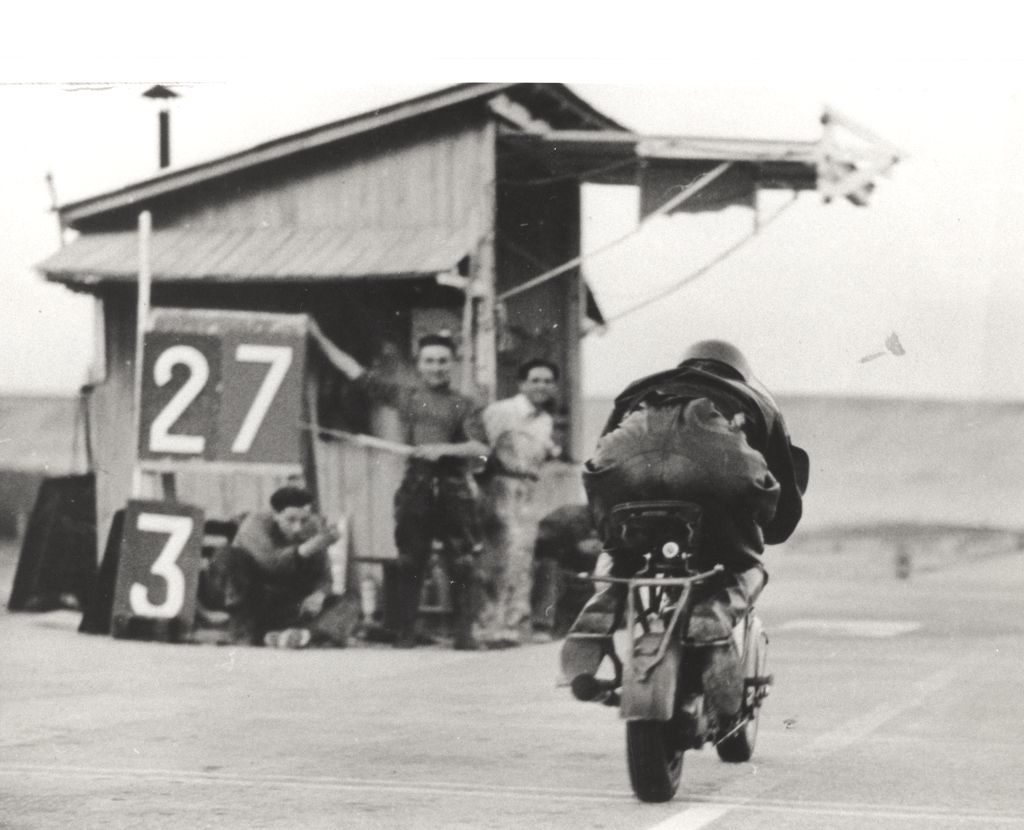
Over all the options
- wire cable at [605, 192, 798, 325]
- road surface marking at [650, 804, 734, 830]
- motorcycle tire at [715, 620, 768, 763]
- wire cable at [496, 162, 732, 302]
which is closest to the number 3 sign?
wire cable at [496, 162, 732, 302]

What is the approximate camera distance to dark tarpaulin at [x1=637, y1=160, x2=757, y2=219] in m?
10.4

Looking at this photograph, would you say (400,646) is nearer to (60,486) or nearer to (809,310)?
(60,486)

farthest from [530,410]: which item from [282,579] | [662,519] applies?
[662,519]

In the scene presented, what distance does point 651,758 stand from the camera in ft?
23.8

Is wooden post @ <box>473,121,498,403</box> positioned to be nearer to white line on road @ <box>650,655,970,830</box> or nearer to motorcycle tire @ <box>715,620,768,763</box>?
white line on road @ <box>650,655,970,830</box>

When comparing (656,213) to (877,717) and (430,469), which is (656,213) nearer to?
(430,469)

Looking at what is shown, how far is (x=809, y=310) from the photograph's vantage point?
33.0 feet

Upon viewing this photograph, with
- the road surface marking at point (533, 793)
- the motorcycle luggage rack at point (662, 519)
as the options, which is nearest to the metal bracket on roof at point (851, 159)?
the motorcycle luggage rack at point (662, 519)

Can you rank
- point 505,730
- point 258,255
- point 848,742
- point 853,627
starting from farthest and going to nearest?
point 853,627, point 258,255, point 505,730, point 848,742

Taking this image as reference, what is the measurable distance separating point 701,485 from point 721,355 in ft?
2.29

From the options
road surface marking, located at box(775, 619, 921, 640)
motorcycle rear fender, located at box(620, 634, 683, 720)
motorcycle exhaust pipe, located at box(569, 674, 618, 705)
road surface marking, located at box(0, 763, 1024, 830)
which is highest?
motorcycle rear fender, located at box(620, 634, 683, 720)

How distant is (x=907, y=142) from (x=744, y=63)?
901mm

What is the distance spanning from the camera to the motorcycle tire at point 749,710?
305 inches

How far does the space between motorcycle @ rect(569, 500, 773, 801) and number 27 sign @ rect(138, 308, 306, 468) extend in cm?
446
